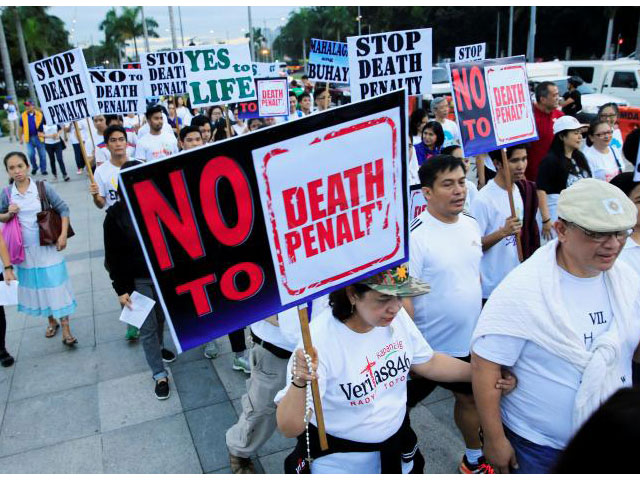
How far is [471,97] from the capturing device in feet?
13.2

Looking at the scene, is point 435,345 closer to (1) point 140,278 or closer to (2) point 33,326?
(1) point 140,278

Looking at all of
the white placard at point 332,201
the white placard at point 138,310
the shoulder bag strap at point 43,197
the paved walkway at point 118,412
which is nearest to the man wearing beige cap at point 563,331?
the white placard at point 332,201

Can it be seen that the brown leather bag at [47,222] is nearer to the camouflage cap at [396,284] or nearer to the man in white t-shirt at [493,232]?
the man in white t-shirt at [493,232]

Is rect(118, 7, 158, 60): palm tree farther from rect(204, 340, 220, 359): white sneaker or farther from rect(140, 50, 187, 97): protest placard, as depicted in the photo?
rect(204, 340, 220, 359): white sneaker

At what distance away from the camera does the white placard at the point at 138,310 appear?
13.9 feet

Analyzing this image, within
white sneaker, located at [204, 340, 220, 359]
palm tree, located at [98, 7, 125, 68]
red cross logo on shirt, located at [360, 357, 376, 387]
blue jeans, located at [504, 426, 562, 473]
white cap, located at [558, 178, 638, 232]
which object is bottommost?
white sneaker, located at [204, 340, 220, 359]

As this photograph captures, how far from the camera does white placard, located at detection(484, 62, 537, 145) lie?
410 cm

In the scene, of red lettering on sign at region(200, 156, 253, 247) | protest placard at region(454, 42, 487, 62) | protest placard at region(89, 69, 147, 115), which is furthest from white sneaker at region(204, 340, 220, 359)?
protest placard at region(454, 42, 487, 62)

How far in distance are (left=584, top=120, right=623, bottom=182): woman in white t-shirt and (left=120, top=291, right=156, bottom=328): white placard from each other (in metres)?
4.52

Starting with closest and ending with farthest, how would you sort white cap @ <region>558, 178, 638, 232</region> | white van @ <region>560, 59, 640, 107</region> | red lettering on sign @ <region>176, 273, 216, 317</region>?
red lettering on sign @ <region>176, 273, 216, 317</region> < white cap @ <region>558, 178, 638, 232</region> < white van @ <region>560, 59, 640, 107</region>

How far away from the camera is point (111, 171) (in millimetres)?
5762

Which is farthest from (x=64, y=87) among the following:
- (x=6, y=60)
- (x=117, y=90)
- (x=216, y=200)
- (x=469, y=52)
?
(x=6, y=60)

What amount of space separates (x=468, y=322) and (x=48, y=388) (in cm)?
363

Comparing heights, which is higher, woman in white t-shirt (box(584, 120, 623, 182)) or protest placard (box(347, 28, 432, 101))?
protest placard (box(347, 28, 432, 101))
